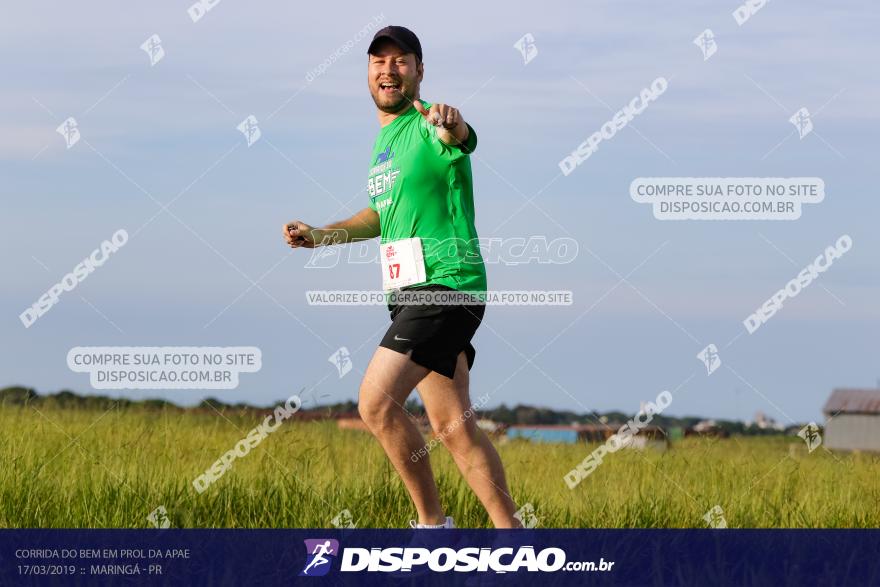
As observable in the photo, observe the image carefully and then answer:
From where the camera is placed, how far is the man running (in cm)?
484

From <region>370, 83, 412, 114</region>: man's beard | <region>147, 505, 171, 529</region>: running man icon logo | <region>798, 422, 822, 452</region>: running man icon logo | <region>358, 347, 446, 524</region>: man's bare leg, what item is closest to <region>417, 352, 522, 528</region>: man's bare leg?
<region>358, 347, 446, 524</region>: man's bare leg

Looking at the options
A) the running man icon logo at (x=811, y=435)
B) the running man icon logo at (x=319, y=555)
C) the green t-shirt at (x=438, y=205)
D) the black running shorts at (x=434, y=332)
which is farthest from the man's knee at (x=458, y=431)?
the running man icon logo at (x=811, y=435)

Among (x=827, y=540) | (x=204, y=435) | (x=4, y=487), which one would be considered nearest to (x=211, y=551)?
(x=4, y=487)

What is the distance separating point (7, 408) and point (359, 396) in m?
4.35

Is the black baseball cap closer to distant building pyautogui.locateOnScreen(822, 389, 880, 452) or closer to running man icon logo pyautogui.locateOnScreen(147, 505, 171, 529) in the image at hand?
running man icon logo pyautogui.locateOnScreen(147, 505, 171, 529)

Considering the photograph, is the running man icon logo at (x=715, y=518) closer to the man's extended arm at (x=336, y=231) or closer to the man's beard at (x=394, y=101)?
the man's extended arm at (x=336, y=231)

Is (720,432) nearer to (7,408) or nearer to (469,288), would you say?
(469,288)

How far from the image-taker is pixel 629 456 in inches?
313

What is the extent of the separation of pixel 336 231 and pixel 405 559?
62.9 inches

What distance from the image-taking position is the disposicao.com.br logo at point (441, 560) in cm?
491

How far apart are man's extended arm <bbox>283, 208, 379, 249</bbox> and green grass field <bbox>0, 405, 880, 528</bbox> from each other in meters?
1.46

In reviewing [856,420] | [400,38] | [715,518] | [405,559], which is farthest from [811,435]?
[856,420]

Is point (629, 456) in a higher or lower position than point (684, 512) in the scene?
higher

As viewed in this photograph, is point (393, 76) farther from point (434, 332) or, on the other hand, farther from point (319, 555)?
point (319, 555)
